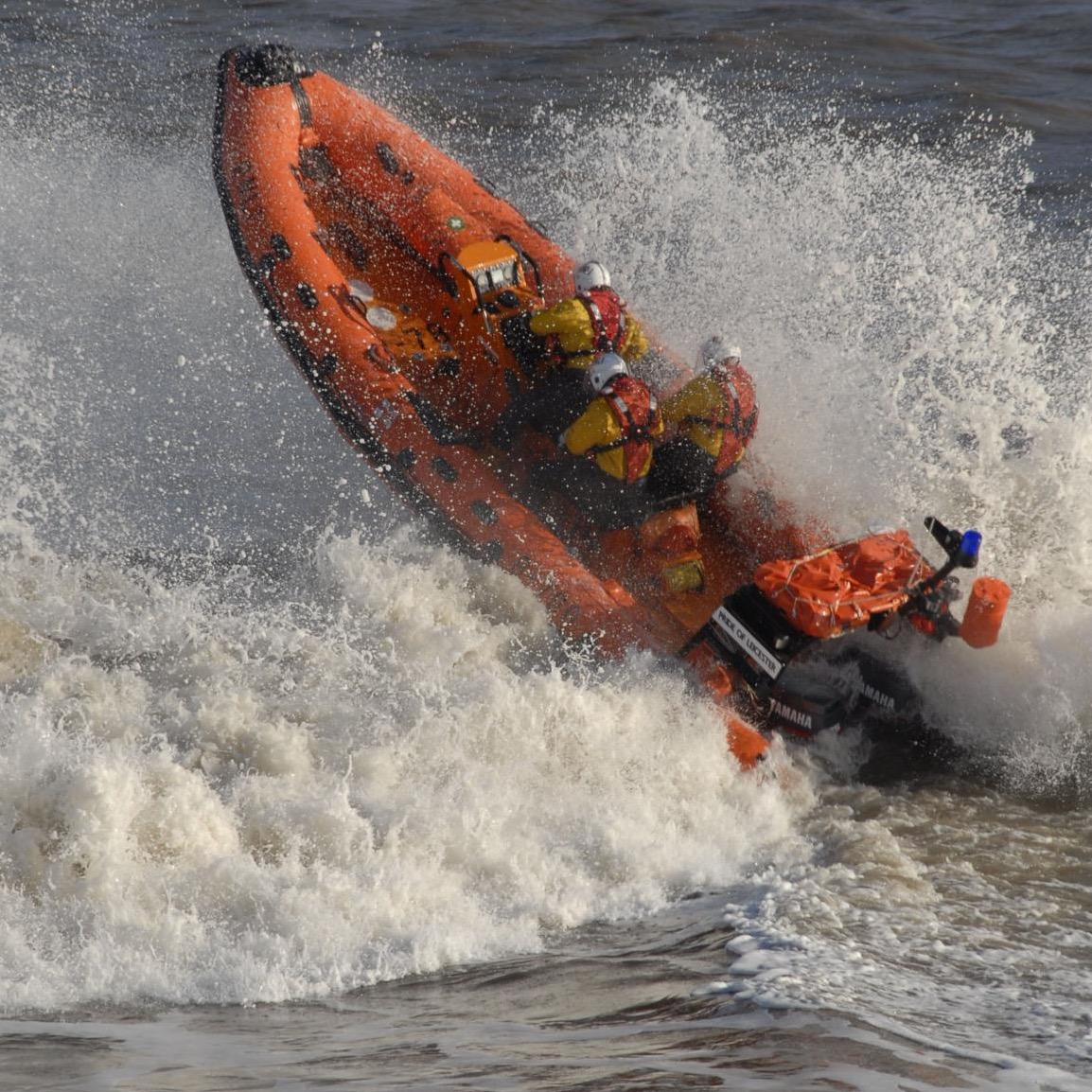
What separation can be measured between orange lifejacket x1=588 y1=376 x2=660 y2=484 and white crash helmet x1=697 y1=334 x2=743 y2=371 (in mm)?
306

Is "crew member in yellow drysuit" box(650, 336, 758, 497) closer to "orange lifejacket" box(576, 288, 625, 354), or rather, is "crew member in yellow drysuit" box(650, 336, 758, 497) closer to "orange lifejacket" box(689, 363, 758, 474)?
"orange lifejacket" box(689, 363, 758, 474)

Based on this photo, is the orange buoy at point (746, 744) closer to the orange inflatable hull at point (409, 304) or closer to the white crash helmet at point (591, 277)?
the orange inflatable hull at point (409, 304)

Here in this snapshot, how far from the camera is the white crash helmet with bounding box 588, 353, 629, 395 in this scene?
4.98 m

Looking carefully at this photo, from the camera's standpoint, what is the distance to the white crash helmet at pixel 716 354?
5.05 m

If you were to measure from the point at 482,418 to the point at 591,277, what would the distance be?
0.76 meters

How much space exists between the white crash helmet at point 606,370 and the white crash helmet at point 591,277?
59 cm

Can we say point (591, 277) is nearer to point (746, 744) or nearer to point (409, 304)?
point (409, 304)

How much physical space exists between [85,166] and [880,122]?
5875 mm

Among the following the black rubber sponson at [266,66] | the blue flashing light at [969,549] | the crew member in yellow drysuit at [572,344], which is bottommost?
the blue flashing light at [969,549]

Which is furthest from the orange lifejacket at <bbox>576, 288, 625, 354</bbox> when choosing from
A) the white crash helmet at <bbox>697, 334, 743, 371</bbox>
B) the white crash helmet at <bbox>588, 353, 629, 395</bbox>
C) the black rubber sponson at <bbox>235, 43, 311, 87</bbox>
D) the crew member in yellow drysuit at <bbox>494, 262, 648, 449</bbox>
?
the black rubber sponson at <bbox>235, 43, 311, 87</bbox>

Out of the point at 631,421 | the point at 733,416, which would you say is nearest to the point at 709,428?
the point at 733,416

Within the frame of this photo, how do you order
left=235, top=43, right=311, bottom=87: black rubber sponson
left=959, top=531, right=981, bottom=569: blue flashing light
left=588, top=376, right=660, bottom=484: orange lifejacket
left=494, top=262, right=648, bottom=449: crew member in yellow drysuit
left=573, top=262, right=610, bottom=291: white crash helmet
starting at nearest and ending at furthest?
left=959, top=531, right=981, bottom=569: blue flashing light
left=588, top=376, right=660, bottom=484: orange lifejacket
left=494, top=262, right=648, bottom=449: crew member in yellow drysuit
left=573, top=262, right=610, bottom=291: white crash helmet
left=235, top=43, right=311, bottom=87: black rubber sponson

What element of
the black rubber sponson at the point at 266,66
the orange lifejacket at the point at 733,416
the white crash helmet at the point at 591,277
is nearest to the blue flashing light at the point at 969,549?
the orange lifejacket at the point at 733,416

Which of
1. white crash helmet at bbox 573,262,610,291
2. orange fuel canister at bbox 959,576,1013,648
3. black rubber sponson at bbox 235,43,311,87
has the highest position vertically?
black rubber sponson at bbox 235,43,311,87
